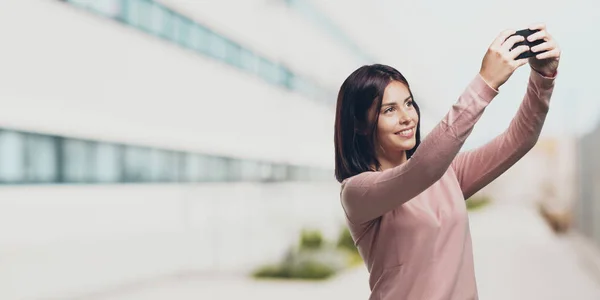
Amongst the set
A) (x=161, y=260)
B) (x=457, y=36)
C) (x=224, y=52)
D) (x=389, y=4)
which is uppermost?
(x=389, y=4)

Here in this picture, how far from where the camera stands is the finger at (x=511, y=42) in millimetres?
829

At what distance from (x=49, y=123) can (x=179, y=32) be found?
2762 mm

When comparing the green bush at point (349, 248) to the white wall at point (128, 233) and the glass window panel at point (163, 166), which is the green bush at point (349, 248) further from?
the glass window panel at point (163, 166)

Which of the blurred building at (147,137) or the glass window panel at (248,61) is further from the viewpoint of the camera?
the glass window panel at (248,61)

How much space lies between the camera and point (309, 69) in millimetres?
13656

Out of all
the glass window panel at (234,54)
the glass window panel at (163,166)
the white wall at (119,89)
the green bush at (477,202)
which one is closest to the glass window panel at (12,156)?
the white wall at (119,89)

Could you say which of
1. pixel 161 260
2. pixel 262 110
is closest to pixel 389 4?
pixel 262 110

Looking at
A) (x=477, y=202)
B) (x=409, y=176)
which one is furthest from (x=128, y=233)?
(x=477, y=202)

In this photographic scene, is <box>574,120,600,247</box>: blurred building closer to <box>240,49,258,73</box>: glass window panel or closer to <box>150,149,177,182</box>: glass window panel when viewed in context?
<box>240,49,258,73</box>: glass window panel

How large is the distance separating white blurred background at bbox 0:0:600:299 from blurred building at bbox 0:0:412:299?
20 mm

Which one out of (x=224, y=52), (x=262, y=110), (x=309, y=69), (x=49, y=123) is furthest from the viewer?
(x=309, y=69)

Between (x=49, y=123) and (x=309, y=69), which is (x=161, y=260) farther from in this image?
(x=309, y=69)

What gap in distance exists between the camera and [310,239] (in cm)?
960

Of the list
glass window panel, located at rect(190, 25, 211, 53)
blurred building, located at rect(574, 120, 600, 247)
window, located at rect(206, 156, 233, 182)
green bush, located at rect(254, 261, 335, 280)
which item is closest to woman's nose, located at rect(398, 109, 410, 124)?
green bush, located at rect(254, 261, 335, 280)
